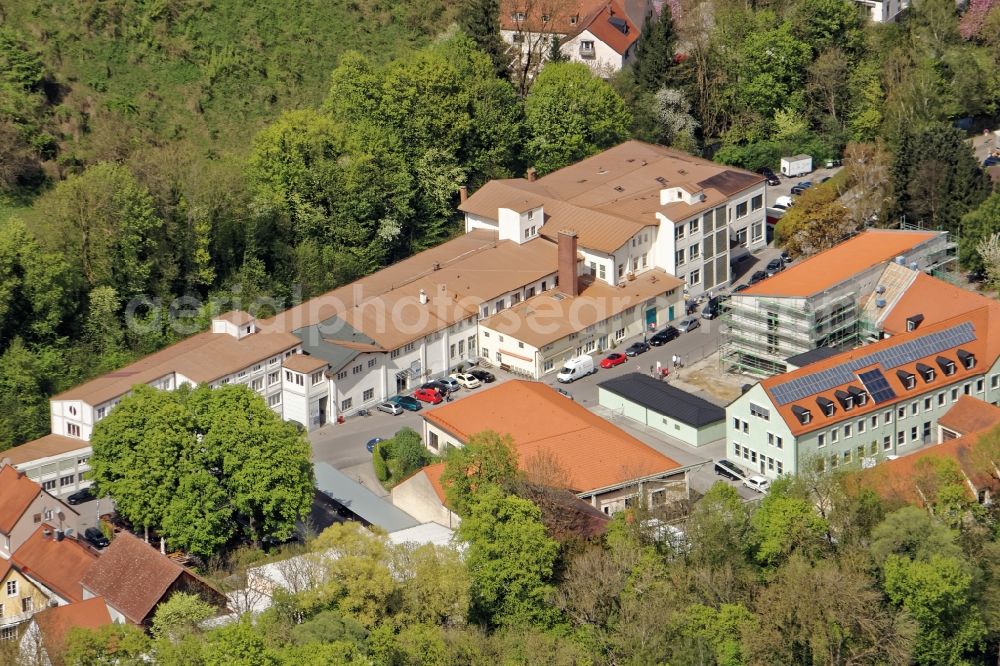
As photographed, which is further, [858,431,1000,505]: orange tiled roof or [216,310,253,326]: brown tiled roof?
[216,310,253,326]: brown tiled roof

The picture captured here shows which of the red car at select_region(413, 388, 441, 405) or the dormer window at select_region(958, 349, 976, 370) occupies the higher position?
the dormer window at select_region(958, 349, 976, 370)

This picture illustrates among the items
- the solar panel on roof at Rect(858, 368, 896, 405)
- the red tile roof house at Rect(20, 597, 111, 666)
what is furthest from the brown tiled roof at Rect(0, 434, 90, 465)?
the solar panel on roof at Rect(858, 368, 896, 405)

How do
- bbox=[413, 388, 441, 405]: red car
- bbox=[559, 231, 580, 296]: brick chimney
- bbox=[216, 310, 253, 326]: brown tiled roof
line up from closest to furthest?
bbox=[216, 310, 253, 326]: brown tiled roof < bbox=[413, 388, 441, 405]: red car < bbox=[559, 231, 580, 296]: brick chimney

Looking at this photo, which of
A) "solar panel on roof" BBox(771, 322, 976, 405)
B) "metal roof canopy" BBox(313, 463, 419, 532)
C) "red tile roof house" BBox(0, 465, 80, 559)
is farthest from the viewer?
"solar panel on roof" BBox(771, 322, 976, 405)

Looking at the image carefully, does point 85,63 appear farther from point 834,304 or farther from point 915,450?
point 915,450

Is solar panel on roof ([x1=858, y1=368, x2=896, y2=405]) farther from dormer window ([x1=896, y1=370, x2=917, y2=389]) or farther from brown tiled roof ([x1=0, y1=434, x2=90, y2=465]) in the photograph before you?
brown tiled roof ([x1=0, y1=434, x2=90, y2=465])

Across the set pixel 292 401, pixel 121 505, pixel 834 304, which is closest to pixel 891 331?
pixel 834 304

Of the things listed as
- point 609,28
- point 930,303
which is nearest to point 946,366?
point 930,303
